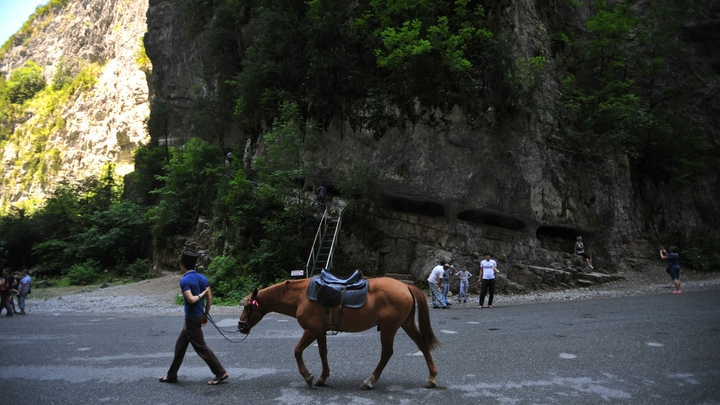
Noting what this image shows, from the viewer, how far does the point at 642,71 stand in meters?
23.3

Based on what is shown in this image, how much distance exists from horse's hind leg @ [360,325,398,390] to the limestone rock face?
51.7 metres

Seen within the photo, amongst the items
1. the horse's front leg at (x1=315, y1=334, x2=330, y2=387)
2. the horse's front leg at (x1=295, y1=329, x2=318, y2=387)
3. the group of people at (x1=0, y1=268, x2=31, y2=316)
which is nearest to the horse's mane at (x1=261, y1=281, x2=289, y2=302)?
the horse's front leg at (x1=295, y1=329, x2=318, y2=387)

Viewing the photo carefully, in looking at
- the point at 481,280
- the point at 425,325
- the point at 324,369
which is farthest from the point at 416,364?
the point at 481,280

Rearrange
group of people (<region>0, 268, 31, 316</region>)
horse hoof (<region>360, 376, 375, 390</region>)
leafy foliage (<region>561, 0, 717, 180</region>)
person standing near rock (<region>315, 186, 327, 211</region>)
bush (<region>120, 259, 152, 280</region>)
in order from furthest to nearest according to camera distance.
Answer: bush (<region>120, 259, 152, 280</region>)
leafy foliage (<region>561, 0, 717, 180</region>)
person standing near rock (<region>315, 186, 327, 211</region>)
group of people (<region>0, 268, 31, 316</region>)
horse hoof (<region>360, 376, 375, 390</region>)

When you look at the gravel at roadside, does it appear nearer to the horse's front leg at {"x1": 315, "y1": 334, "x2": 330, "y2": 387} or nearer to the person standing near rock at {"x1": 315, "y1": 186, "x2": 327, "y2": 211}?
the person standing near rock at {"x1": 315, "y1": 186, "x2": 327, "y2": 211}

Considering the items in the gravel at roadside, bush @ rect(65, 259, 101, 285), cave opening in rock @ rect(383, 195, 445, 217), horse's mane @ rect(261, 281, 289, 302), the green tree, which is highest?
the green tree

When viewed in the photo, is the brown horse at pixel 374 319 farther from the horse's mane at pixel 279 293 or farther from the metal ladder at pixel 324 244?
the metal ladder at pixel 324 244

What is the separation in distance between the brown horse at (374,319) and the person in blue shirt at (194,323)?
20.2 inches

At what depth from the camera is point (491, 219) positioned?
19219mm

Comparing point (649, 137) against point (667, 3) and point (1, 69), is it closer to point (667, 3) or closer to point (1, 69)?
point (667, 3)

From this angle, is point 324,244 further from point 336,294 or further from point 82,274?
point 82,274

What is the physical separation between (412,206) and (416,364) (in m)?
12.9

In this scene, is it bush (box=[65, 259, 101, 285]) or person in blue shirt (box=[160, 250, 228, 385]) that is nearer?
person in blue shirt (box=[160, 250, 228, 385])

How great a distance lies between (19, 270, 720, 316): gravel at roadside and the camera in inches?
606
